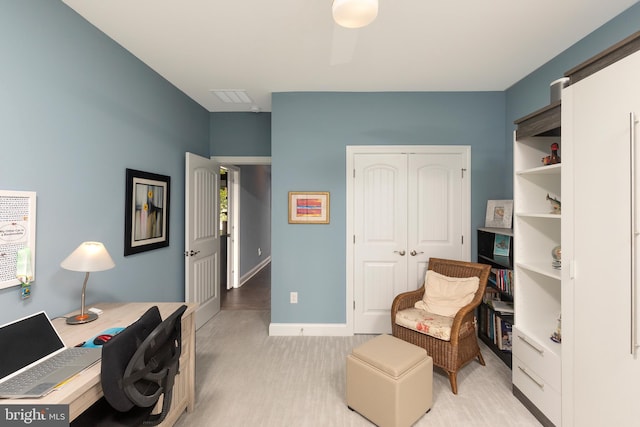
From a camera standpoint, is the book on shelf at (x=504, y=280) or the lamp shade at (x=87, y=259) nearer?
the lamp shade at (x=87, y=259)

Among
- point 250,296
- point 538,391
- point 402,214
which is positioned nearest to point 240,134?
point 402,214

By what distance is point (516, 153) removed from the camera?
2.20m

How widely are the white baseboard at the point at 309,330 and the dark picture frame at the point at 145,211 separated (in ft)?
4.87

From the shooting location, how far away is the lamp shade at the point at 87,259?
1661 mm

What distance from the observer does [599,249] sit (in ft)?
4.89

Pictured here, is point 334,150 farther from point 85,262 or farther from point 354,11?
point 85,262

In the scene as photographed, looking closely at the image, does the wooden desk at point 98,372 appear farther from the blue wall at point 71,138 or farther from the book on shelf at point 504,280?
the book on shelf at point 504,280

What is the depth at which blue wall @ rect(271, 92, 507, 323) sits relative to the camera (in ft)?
10.6

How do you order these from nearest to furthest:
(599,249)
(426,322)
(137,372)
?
(137,372), (599,249), (426,322)

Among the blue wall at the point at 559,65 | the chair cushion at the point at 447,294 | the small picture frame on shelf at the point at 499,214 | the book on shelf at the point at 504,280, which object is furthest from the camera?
the small picture frame on shelf at the point at 499,214

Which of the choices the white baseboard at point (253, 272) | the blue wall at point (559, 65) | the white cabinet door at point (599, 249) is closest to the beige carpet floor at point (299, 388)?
the white cabinet door at point (599, 249)

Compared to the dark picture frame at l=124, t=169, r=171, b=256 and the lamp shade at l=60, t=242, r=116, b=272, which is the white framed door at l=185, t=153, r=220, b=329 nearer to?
the dark picture frame at l=124, t=169, r=171, b=256

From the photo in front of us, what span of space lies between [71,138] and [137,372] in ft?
5.19

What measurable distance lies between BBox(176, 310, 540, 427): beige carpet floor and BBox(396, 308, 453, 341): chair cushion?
43cm
